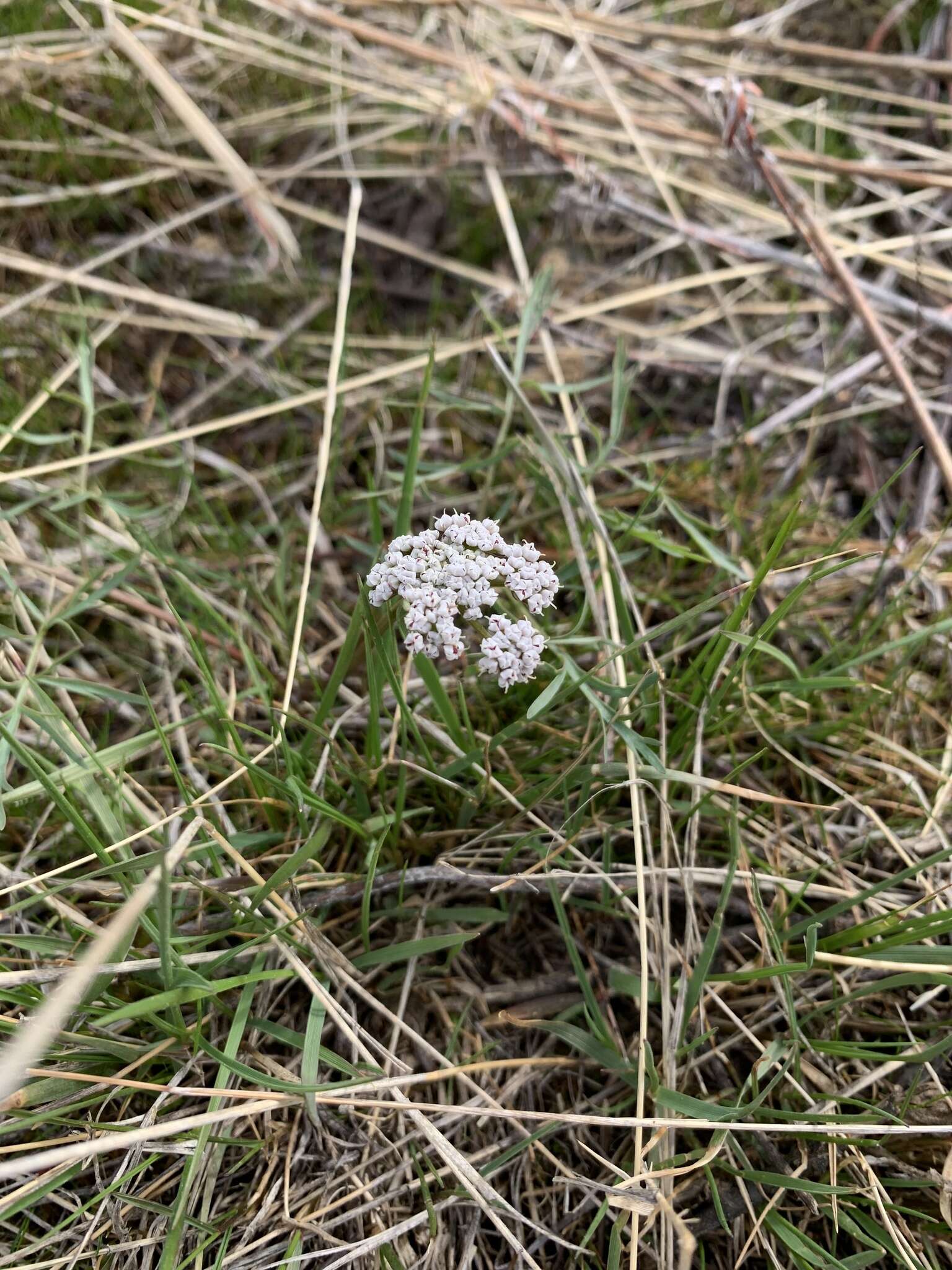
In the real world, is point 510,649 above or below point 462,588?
below

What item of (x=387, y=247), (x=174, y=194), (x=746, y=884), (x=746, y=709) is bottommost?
(x=746, y=884)

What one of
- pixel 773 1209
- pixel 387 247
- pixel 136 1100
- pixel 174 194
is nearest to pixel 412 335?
pixel 387 247

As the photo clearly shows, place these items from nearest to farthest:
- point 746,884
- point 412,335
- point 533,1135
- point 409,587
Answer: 1. point 409,587
2. point 533,1135
3. point 746,884
4. point 412,335

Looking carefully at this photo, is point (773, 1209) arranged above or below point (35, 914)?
below

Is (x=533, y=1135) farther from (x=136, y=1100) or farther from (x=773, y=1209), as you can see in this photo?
(x=136, y=1100)

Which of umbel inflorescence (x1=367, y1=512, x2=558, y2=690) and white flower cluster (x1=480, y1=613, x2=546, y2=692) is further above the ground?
umbel inflorescence (x1=367, y1=512, x2=558, y2=690)

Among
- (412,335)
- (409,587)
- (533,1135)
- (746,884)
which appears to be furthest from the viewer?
(412,335)

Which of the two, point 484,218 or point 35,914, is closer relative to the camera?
point 35,914

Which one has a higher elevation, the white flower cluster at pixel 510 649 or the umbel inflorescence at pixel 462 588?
the umbel inflorescence at pixel 462 588
